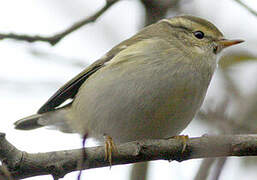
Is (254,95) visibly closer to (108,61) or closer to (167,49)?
(167,49)

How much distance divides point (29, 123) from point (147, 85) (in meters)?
2.19

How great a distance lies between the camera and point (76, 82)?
521 centimetres

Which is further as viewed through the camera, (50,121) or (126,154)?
(50,121)

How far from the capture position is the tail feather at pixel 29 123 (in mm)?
5691

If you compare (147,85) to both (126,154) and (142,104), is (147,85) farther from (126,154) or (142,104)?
(126,154)

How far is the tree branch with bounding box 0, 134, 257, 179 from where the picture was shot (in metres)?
3.13

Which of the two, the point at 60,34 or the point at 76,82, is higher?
the point at 60,34

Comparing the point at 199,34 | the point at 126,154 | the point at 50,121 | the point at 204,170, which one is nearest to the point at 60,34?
the point at 126,154

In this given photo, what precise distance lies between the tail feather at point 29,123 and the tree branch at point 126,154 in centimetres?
234

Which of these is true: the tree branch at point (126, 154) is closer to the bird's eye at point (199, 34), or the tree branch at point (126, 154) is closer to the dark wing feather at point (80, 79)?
the dark wing feather at point (80, 79)

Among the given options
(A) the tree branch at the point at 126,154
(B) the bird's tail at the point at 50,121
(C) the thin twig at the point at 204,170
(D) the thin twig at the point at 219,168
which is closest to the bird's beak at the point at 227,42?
(A) the tree branch at the point at 126,154

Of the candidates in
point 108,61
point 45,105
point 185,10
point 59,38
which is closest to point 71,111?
point 45,105

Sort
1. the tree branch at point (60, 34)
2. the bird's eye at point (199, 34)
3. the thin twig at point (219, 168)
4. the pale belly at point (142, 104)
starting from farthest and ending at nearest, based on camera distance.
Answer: the bird's eye at point (199, 34) → the pale belly at point (142, 104) → the tree branch at point (60, 34) → the thin twig at point (219, 168)

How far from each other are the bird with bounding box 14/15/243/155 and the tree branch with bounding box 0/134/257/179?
0.73 meters
